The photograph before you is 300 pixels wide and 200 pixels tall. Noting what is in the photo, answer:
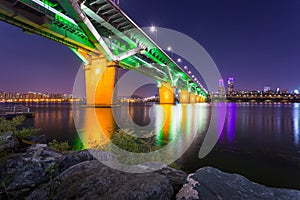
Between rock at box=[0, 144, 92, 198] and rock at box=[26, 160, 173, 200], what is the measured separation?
282 mm

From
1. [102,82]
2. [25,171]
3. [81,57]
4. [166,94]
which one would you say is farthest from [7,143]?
[166,94]

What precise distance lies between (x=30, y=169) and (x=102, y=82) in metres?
30.1

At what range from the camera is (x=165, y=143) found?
887cm

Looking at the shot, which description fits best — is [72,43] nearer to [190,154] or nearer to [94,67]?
[94,67]

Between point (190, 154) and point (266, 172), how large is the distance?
262 cm

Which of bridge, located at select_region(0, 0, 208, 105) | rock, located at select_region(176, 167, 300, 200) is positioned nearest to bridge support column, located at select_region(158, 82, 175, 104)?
bridge, located at select_region(0, 0, 208, 105)

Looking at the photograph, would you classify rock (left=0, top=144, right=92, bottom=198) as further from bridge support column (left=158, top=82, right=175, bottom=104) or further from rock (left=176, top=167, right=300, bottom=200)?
bridge support column (left=158, top=82, right=175, bottom=104)

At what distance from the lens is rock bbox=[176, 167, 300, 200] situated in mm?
2508

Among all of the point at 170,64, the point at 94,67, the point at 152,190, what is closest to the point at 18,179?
the point at 152,190

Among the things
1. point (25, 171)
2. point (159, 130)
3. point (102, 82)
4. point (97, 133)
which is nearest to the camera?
point (25, 171)

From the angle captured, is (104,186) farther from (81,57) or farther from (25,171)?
(81,57)

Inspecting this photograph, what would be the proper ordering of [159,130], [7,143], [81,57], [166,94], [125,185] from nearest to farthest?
[125,185] < [7,143] < [159,130] < [81,57] < [166,94]

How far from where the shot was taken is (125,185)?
254 centimetres

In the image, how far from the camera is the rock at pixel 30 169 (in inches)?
124
